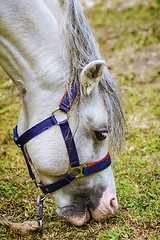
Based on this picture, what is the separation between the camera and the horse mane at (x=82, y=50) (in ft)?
6.12

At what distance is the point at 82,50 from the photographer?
1869 millimetres

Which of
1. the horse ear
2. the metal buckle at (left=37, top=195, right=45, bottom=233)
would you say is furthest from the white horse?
the metal buckle at (left=37, top=195, right=45, bottom=233)

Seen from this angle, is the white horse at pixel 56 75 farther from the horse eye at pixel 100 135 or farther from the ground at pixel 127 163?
the ground at pixel 127 163

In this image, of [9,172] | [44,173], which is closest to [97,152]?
[44,173]

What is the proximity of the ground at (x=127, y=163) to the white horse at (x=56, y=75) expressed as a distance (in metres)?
0.29

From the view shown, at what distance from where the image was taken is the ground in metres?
2.30

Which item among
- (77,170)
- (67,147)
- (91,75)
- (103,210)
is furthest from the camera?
(103,210)

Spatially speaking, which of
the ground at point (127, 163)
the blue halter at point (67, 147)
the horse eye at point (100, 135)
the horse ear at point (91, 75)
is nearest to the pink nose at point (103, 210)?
the ground at point (127, 163)

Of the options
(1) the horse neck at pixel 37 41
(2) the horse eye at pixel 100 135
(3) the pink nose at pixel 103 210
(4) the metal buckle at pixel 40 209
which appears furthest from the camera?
(4) the metal buckle at pixel 40 209

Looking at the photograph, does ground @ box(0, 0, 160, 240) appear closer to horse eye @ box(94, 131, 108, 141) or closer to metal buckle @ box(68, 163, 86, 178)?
horse eye @ box(94, 131, 108, 141)

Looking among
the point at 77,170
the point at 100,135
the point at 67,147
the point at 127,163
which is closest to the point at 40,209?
the point at 77,170

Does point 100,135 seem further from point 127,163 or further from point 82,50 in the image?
point 127,163

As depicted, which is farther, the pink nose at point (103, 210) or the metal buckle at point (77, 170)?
the pink nose at point (103, 210)

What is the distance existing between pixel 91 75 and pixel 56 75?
0.24m
